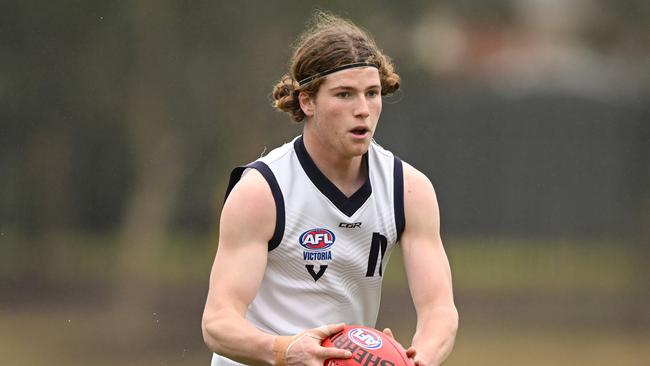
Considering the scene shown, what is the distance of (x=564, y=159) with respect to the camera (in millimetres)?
7527

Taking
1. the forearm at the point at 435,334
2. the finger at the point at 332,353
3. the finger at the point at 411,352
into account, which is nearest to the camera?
the finger at the point at 332,353

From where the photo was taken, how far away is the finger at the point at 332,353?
3.12 m

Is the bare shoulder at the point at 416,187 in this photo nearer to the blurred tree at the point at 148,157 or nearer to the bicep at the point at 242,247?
the bicep at the point at 242,247

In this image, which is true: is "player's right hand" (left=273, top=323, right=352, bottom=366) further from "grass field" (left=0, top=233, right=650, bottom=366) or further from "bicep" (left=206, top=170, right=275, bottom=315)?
"grass field" (left=0, top=233, right=650, bottom=366)

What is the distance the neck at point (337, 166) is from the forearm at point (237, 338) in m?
0.65

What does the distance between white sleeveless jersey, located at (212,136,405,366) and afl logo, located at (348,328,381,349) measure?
50cm

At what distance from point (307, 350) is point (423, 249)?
0.73 meters

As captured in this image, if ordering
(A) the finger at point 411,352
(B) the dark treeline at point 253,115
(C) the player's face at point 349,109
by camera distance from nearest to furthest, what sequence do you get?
(A) the finger at point 411,352, (C) the player's face at point 349,109, (B) the dark treeline at point 253,115

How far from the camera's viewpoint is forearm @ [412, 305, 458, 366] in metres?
3.43

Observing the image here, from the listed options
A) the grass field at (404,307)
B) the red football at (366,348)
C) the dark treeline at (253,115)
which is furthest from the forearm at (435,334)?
the dark treeline at (253,115)

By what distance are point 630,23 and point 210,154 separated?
3.25 m

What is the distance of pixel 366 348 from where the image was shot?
3.18m

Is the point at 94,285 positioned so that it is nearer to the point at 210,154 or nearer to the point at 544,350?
the point at 210,154

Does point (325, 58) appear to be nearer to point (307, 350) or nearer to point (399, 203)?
point (399, 203)
